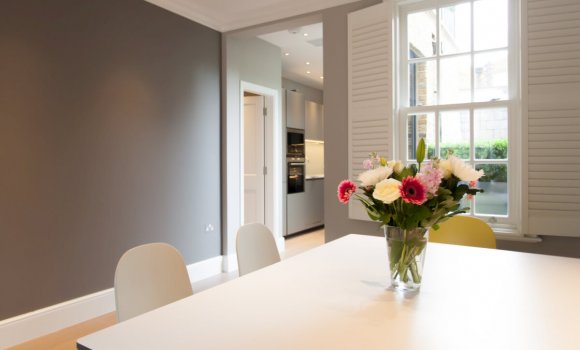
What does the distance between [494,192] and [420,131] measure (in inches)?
28.4

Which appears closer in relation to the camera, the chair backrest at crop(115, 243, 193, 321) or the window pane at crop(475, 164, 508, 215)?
the chair backrest at crop(115, 243, 193, 321)

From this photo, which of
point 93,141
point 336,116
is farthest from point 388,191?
point 93,141

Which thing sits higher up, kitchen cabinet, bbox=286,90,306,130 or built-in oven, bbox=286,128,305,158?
kitchen cabinet, bbox=286,90,306,130

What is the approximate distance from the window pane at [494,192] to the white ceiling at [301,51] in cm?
244

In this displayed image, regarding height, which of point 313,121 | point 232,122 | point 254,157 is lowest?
point 254,157

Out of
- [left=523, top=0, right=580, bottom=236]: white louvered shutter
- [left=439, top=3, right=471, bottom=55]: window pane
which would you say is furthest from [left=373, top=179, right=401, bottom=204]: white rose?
[left=439, top=3, right=471, bottom=55]: window pane

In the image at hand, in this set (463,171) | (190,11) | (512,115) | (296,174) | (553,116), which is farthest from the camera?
(296,174)

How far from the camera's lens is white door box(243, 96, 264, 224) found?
516 cm

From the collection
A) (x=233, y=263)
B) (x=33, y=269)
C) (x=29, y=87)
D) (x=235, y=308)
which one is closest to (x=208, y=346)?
(x=235, y=308)

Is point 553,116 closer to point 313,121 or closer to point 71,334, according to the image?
point 71,334

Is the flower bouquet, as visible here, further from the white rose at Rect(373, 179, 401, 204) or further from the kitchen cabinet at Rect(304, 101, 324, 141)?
the kitchen cabinet at Rect(304, 101, 324, 141)

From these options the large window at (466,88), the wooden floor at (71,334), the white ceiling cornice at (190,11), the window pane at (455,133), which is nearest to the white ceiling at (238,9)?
the white ceiling cornice at (190,11)

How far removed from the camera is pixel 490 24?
2.76 metres

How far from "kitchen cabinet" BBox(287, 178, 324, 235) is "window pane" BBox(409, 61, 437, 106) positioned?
3202 millimetres
